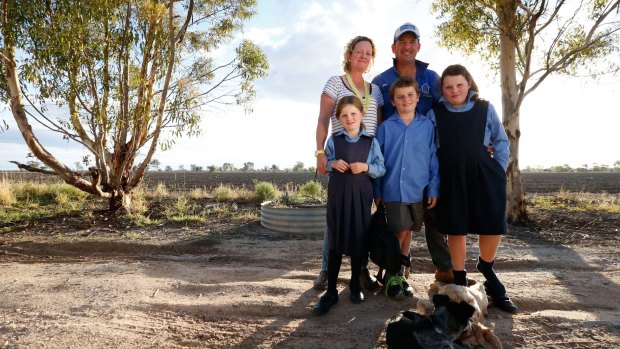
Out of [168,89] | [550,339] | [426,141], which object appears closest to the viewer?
[550,339]

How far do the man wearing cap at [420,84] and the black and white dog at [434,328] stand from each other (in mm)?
1098

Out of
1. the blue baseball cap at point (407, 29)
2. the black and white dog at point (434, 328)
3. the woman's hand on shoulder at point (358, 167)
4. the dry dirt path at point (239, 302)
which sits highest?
the blue baseball cap at point (407, 29)

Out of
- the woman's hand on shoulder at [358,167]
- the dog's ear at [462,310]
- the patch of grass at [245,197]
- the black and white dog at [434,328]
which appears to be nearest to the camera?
the black and white dog at [434,328]

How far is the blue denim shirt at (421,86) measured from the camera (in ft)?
11.8

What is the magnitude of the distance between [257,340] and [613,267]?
417 centimetres

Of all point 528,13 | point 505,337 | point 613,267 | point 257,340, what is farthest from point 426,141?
point 528,13

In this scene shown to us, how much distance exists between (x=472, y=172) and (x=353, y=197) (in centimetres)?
94

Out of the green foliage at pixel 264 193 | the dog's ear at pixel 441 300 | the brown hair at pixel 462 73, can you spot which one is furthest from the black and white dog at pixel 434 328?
the green foliage at pixel 264 193

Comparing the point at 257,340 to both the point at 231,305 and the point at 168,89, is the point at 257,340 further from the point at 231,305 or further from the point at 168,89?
the point at 168,89

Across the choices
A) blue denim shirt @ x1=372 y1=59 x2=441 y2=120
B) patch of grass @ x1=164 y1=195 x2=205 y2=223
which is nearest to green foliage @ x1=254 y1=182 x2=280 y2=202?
patch of grass @ x1=164 y1=195 x2=205 y2=223

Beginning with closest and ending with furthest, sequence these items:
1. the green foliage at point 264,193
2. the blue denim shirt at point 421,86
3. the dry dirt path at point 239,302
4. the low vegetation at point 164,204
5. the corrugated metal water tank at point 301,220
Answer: the dry dirt path at point 239,302
the blue denim shirt at point 421,86
the corrugated metal water tank at point 301,220
the low vegetation at point 164,204
the green foliage at point 264,193

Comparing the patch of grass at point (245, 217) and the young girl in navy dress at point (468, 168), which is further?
the patch of grass at point (245, 217)

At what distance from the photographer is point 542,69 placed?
816cm

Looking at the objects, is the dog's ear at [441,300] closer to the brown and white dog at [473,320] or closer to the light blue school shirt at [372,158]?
the brown and white dog at [473,320]
